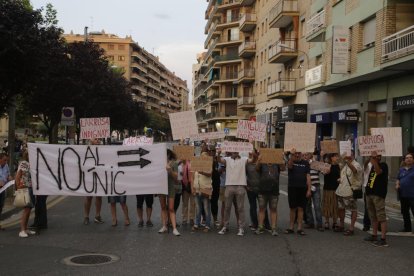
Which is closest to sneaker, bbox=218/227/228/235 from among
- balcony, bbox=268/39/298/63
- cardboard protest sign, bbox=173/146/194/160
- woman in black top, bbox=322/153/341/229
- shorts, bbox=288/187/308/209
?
shorts, bbox=288/187/308/209

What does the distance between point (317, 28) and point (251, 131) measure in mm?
23040

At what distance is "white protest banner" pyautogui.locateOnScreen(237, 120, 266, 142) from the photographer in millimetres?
11469

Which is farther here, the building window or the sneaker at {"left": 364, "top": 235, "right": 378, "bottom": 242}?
the building window

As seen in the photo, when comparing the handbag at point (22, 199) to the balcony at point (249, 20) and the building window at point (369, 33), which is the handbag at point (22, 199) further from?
the balcony at point (249, 20)

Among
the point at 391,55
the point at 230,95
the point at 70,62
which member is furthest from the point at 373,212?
the point at 230,95

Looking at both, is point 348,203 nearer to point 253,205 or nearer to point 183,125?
point 253,205

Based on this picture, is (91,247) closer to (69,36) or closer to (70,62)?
(70,62)

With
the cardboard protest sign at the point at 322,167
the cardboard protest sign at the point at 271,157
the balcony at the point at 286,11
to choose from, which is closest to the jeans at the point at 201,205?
the cardboard protest sign at the point at 271,157

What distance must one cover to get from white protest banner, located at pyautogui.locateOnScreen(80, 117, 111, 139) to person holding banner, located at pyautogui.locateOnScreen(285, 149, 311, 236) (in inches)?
190

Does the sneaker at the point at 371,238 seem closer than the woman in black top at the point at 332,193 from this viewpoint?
Yes

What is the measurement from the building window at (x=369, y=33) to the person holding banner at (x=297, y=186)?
16.5 m

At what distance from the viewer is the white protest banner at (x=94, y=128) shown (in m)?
13.1

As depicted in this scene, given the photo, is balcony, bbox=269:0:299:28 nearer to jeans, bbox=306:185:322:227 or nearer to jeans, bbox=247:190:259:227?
jeans, bbox=306:185:322:227

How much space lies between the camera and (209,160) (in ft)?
35.0
